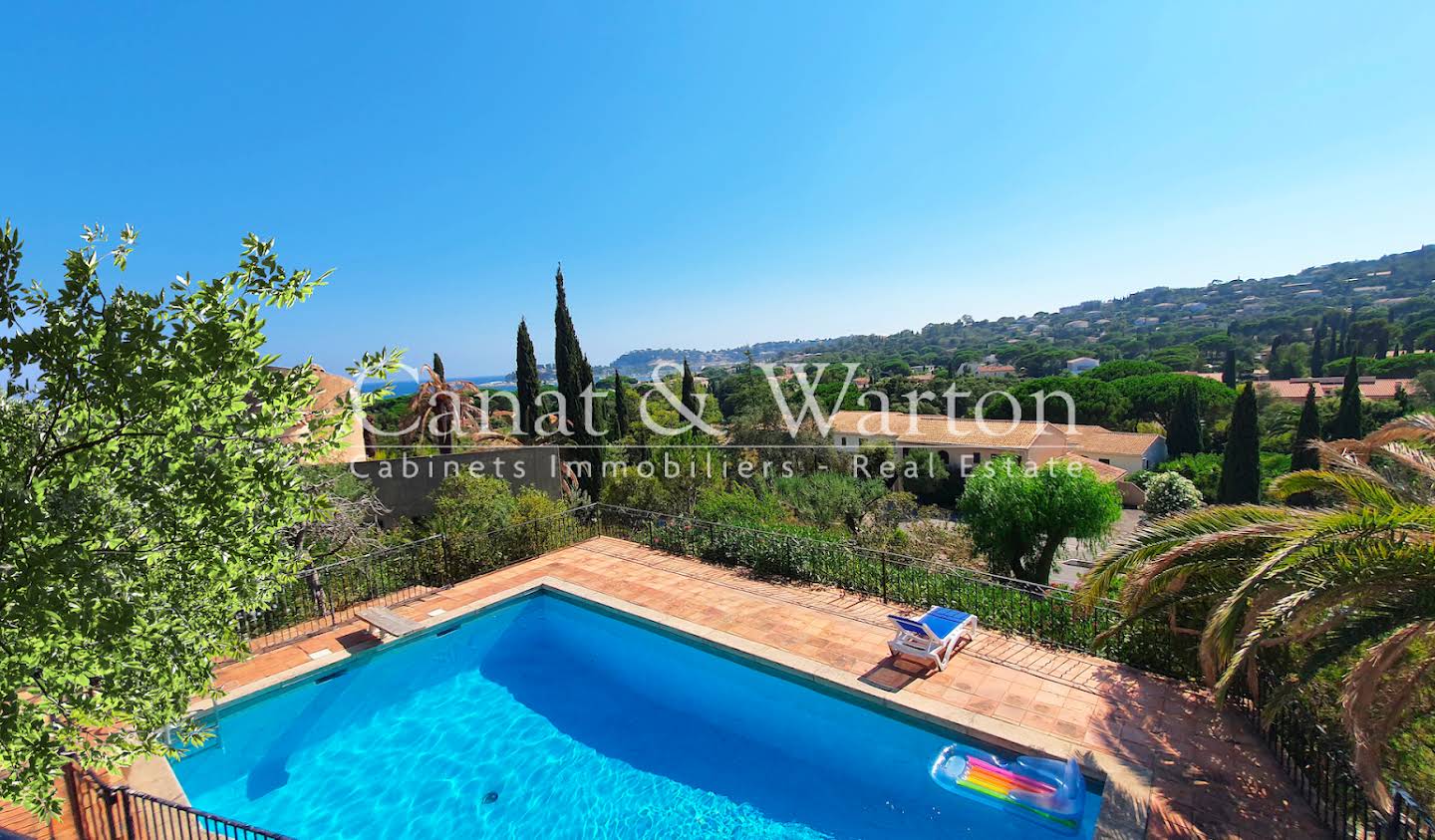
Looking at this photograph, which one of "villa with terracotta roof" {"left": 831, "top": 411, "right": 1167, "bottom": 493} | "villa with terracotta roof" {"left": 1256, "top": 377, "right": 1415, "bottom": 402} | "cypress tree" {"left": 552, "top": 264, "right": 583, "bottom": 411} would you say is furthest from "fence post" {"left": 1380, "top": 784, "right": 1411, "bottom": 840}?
"villa with terracotta roof" {"left": 1256, "top": 377, "right": 1415, "bottom": 402}

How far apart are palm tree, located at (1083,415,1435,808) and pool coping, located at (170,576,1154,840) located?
120cm

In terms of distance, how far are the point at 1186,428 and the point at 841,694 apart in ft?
153

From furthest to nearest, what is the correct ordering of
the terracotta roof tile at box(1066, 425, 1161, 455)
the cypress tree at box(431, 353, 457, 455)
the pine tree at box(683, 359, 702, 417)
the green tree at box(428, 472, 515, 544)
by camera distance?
the terracotta roof tile at box(1066, 425, 1161, 455)
the pine tree at box(683, 359, 702, 417)
the cypress tree at box(431, 353, 457, 455)
the green tree at box(428, 472, 515, 544)

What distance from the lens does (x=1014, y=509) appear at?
11.6 meters

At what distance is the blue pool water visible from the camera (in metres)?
5.68

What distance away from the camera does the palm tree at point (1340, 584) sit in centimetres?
359

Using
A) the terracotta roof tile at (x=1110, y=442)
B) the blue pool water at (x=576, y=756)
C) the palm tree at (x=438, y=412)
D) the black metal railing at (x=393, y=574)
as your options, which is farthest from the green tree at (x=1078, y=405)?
the blue pool water at (x=576, y=756)

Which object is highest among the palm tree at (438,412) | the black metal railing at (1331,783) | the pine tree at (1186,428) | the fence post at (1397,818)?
the palm tree at (438,412)

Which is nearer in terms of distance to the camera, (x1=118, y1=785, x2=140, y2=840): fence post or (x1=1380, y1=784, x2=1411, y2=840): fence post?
(x1=1380, y1=784, x2=1411, y2=840): fence post

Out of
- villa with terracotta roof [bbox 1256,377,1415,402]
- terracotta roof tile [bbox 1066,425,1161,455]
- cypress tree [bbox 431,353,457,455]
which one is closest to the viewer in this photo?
cypress tree [bbox 431,353,457,455]

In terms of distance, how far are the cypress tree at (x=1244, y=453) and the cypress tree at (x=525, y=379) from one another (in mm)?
30256

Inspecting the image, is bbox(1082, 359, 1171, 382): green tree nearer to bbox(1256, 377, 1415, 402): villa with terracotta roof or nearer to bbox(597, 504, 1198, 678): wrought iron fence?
bbox(1256, 377, 1415, 402): villa with terracotta roof

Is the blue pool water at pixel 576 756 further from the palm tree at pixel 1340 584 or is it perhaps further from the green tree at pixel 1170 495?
the green tree at pixel 1170 495

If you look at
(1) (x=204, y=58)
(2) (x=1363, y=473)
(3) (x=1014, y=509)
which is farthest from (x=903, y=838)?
(1) (x=204, y=58)
